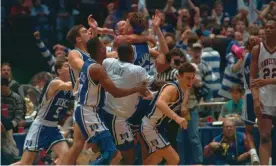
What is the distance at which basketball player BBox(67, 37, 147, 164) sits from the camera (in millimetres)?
16000

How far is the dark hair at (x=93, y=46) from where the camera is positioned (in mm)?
16078

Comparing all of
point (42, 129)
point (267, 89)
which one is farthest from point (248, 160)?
point (42, 129)

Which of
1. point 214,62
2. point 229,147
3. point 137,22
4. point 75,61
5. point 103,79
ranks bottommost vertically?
point 229,147

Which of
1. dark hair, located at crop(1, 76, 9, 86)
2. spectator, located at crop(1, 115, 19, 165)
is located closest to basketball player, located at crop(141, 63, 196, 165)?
spectator, located at crop(1, 115, 19, 165)

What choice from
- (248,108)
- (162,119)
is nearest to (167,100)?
(162,119)

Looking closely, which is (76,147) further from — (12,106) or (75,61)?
(12,106)

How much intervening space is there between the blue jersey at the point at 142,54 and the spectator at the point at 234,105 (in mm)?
2958

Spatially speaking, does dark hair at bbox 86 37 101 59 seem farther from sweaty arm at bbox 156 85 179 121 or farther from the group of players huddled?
sweaty arm at bbox 156 85 179 121

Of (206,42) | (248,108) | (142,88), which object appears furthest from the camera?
(206,42)

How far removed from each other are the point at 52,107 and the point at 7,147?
2.86 m

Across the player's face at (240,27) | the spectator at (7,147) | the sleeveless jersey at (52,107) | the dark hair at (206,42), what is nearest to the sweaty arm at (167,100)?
the sleeveless jersey at (52,107)

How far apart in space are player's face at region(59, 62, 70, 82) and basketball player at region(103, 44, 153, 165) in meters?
0.99

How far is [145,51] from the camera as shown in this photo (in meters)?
17.8

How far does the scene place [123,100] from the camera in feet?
55.8
